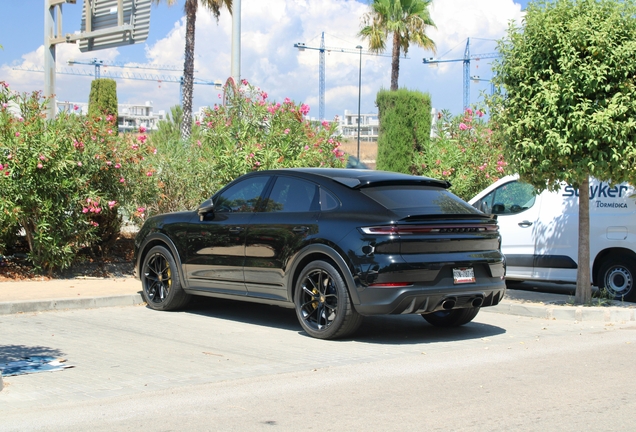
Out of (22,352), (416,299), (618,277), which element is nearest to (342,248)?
(416,299)

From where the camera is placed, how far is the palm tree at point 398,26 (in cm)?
4097

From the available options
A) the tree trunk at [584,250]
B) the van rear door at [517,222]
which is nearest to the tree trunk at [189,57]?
the van rear door at [517,222]

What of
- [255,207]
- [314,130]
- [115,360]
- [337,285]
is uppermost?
[314,130]

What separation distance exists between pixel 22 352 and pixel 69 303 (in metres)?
2.70

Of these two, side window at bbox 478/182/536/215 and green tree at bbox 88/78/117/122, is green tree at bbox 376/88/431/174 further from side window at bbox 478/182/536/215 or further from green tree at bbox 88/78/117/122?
green tree at bbox 88/78/117/122

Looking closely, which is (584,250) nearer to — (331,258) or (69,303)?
(331,258)

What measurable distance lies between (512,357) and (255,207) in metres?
3.40

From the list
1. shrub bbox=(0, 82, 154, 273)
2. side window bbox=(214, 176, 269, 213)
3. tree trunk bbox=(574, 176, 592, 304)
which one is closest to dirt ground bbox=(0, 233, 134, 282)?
shrub bbox=(0, 82, 154, 273)

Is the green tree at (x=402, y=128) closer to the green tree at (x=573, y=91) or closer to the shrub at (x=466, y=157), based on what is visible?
the shrub at (x=466, y=157)

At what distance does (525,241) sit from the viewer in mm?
11984

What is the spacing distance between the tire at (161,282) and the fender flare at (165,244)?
0.20ft

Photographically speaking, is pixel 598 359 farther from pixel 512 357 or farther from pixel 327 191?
pixel 327 191

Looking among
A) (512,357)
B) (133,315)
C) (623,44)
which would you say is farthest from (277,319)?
(623,44)

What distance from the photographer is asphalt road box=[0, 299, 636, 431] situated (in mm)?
5477
